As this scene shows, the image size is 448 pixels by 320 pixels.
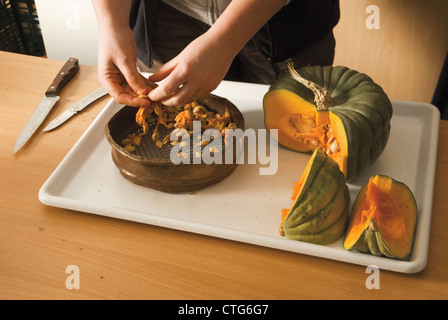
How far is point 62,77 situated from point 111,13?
30 centimetres

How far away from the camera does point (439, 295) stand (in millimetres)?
790

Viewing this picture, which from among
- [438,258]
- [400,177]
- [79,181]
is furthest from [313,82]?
[79,181]

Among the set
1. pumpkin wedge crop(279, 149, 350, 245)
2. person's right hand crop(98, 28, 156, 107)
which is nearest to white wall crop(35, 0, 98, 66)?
person's right hand crop(98, 28, 156, 107)

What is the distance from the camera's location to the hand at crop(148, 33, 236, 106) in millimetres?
947

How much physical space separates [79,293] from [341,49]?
1469 millimetres

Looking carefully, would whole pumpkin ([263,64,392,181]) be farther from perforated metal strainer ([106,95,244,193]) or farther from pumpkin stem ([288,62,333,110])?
perforated metal strainer ([106,95,244,193])

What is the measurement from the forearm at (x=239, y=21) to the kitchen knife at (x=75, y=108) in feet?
1.45

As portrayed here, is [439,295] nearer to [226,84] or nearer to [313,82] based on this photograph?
[313,82]

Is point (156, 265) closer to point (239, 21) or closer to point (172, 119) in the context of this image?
point (172, 119)

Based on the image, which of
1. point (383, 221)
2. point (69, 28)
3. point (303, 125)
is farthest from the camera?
point (69, 28)

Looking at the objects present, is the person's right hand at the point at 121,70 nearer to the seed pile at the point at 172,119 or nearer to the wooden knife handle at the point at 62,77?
the seed pile at the point at 172,119

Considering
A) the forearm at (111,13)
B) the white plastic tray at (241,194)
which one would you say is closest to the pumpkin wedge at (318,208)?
the white plastic tray at (241,194)

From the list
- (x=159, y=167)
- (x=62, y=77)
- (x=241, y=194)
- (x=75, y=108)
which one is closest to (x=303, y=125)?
(x=241, y=194)

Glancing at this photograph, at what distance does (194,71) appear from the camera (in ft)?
3.12
